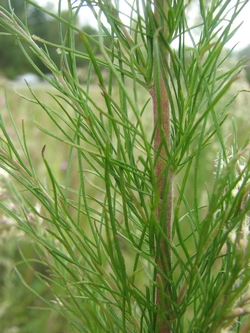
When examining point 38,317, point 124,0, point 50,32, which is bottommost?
point 38,317

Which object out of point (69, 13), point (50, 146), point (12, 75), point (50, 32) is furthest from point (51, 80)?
point (50, 32)

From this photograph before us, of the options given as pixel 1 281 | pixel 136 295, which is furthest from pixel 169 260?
pixel 1 281

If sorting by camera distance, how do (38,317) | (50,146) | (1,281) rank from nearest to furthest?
(38,317), (1,281), (50,146)

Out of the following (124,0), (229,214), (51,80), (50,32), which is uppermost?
(50,32)

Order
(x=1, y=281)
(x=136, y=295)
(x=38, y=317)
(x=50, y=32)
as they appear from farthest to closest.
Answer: (x=50, y=32), (x=1, y=281), (x=38, y=317), (x=136, y=295)

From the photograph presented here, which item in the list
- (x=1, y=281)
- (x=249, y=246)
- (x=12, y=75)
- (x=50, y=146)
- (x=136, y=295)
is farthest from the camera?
(x=12, y=75)

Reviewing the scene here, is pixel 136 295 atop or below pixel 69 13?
below

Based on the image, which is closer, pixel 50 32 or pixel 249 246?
pixel 249 246

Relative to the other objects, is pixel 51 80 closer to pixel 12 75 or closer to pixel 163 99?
pixel 163 99

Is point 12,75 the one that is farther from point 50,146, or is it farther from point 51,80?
point 51,80
